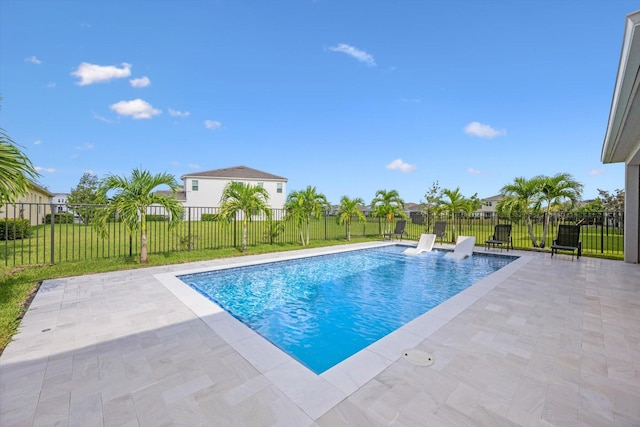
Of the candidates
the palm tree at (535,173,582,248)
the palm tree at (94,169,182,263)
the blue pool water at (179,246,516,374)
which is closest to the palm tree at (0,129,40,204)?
the palm tree at (94,169,182,263)

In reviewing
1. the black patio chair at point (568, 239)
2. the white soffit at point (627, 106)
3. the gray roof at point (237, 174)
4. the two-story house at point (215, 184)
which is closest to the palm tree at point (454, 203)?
the black patio chair at point (568, 239)

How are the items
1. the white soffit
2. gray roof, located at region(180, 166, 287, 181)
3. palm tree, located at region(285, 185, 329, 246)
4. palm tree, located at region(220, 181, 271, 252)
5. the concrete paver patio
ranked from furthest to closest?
gray roof, located at region(180, 166, 287, 181) < palm tree, located at region(285, 185, 329, 246) < palm tree, located at region(220, 181, 271, 252) < the white soffit < the concrete paver patio

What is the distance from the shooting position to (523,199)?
12477 mm

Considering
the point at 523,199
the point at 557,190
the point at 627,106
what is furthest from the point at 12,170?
the point at 557,190

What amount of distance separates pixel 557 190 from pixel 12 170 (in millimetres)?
17062

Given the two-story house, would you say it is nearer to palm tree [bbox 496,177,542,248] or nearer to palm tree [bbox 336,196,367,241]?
palm tree [bbox 336,196,367,241]

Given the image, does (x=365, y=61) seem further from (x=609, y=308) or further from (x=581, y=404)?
(x=581, y=404)

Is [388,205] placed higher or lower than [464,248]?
higher

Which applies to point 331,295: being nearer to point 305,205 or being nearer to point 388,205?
point 305,205

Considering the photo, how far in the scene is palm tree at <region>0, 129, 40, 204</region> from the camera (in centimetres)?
408

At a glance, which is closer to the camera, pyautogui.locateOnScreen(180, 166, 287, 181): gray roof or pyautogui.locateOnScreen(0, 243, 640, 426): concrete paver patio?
pyautogui.locateOnScreen(0, 243, 640, 426): concrete paver patio

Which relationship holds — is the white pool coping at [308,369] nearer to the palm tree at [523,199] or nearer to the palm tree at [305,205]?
the palm tree at [305,205]

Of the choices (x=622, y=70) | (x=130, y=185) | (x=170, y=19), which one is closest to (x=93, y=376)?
(x=130, y=185)

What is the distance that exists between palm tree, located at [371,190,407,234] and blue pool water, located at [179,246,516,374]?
19.0 feet
